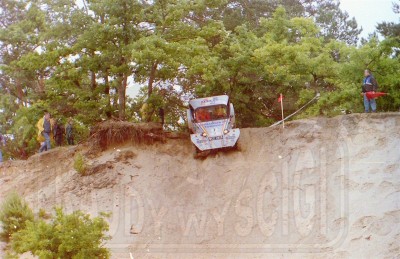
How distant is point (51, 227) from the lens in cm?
1209

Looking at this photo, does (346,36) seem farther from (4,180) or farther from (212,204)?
(4,180)

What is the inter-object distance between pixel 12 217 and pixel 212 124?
28.3 ft

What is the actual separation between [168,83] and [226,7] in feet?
22.8

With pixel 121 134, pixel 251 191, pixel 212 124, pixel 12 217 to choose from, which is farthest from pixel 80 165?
pixel 251 191

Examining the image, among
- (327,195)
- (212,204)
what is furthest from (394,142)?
(212,204)

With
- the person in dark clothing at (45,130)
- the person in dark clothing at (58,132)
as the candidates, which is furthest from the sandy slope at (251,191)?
the person in dark clothing at (58,132)

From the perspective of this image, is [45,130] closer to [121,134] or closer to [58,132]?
[58,132]

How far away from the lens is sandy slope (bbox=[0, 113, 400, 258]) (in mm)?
16562

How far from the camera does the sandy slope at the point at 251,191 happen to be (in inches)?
652

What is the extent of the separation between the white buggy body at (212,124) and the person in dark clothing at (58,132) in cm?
670

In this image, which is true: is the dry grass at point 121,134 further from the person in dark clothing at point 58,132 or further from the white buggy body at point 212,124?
the person in dark clothing at point 58,132

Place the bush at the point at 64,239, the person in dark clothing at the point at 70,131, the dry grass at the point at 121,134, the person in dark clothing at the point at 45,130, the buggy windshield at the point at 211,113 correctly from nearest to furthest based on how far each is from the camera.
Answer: the bush at the point at 64,239 → the buggy windshield at the point at 211,113 → the person in dark clothing at the point at 45,130 → the dry grass at the point at 121,134 → the person in dark clothing at the point at 70,131

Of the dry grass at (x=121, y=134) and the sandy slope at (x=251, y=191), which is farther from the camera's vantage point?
the dry grass at (x=121, y=134)

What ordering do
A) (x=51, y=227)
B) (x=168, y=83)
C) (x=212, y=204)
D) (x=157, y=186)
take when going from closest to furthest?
(x=51, y=227), (x=212, y=204), (x=157, y=186), (x=168, y=83)
